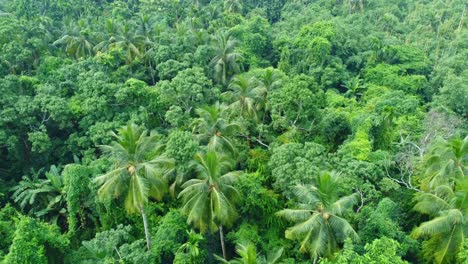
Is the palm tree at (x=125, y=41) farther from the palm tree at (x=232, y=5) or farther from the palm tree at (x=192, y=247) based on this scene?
the palm tree at (x=192, y=247)

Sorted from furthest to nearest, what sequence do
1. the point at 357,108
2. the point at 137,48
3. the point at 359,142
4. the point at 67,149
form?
1. the point at 137,48
2. the point at 357,108
3. the point at 67,149
4. the point at 359,142

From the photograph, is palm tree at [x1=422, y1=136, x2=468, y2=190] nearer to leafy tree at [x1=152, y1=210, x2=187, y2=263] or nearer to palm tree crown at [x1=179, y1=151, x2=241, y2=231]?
palm tree crown at [x1=179, y1=151, x2=241, y2=231]

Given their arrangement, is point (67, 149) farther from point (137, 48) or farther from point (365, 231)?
point (365, 231)

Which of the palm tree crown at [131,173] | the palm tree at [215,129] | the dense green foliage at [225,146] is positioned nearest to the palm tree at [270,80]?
the dense green foliage at [225,146]

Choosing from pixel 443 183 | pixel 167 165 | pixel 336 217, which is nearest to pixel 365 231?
pixel 336 217

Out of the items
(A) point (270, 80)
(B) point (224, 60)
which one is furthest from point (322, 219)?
(B) point (224, 60)

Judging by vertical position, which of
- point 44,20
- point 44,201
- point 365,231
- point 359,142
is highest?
point 44,20

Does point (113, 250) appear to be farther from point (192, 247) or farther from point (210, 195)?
point (210, 195)
